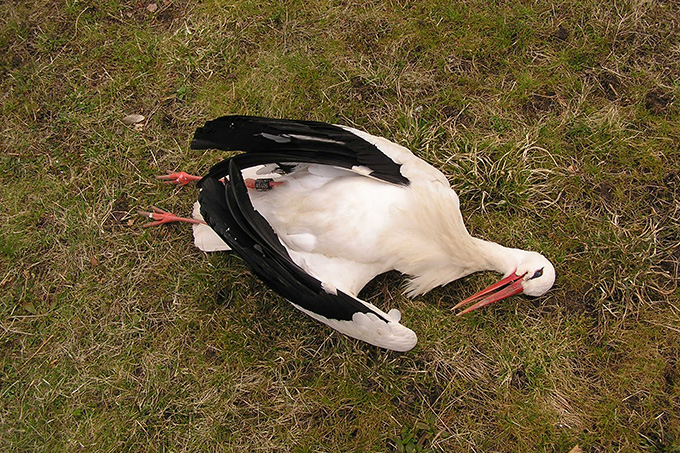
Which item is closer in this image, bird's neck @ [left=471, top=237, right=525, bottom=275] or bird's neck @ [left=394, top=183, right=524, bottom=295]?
bird's neck @ [left=394, top=183, right=524, bottom=295]

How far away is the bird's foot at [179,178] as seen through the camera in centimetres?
302

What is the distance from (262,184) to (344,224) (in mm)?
505

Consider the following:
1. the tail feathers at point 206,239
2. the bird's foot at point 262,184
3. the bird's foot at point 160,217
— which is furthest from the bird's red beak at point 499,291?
the bird's foot at point 160,217

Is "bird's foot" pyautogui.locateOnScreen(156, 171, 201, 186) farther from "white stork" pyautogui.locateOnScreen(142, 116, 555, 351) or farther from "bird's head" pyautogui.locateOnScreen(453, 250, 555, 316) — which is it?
"bird's head" pyautogui.locateOnScreen(453, 250, 555, 316)

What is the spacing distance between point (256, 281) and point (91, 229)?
Answer: 1130 mm

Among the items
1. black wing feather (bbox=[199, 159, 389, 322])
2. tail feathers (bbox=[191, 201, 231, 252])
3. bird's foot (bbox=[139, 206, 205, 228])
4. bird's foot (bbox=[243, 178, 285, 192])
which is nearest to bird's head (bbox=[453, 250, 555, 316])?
black wing feather (bbox=[199, 159, 389, 322])

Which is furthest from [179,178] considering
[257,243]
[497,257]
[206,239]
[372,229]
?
[497,257]

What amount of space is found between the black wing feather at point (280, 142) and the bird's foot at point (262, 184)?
0.20 m

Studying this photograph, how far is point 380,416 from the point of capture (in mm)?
2746

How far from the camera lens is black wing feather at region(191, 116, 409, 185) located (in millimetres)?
2264

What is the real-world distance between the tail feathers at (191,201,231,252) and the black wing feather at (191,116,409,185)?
0.51m

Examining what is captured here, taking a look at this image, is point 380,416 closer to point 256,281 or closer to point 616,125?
point 256,281

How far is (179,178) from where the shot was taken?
302 centimetres

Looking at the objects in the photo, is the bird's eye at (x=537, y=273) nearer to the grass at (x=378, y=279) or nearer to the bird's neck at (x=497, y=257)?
the bird's neck at (x=497, y=257)
